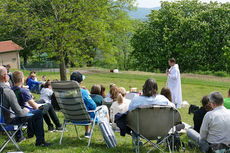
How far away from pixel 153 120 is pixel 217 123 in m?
1.09

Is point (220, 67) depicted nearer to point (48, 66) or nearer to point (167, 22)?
point (167, 22)

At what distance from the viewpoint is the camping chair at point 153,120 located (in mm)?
5020

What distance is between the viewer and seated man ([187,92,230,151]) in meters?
5.08

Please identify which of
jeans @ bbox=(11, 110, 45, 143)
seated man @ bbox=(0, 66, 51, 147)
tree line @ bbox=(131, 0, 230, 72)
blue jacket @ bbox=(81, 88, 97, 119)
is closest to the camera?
seated man @ bbox=(0, 66, 51, 147)

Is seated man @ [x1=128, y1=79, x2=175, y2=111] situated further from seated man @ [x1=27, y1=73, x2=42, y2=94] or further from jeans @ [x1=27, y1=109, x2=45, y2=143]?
seated man @ [x1=27, y1=73, x2=42, y2=94]

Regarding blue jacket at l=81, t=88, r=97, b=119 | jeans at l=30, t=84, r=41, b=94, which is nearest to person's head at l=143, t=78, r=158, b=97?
blue jacket at l=81, t=88, r=97, b=119

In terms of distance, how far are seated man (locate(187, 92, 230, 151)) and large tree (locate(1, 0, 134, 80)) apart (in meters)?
11.7

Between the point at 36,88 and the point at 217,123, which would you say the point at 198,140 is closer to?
the point at 217,123

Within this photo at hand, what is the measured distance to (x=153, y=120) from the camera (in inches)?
200

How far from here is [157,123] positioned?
5.11m

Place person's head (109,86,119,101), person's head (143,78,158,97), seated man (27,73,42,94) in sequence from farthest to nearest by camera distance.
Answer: seated man (27,73,42,94) < person's head (109,86,119,101) < person's head (143,78,158,97)

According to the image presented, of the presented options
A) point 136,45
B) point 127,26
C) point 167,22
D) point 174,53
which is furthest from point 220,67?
point 127,26

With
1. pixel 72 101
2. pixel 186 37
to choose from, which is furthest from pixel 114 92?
pixel 186 37

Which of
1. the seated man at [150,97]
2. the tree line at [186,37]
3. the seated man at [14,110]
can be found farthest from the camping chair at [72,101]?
the tree line at [186,37]
